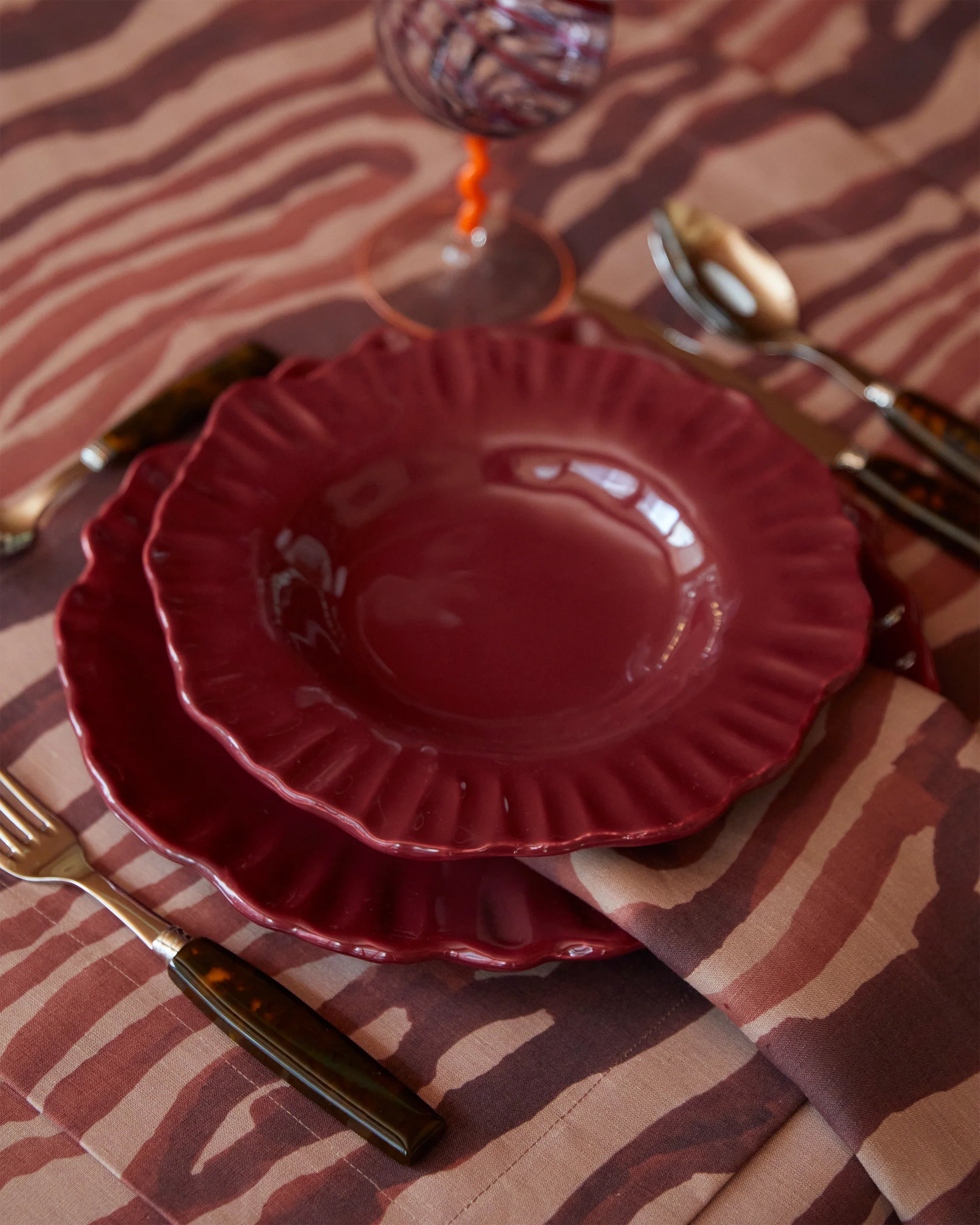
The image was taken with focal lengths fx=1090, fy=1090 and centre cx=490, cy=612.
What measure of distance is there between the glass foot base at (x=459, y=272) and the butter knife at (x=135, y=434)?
114 mm

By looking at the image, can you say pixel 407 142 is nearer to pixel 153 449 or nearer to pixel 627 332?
pixel 627 332

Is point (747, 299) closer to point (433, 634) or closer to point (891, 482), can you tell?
point (891, 482)

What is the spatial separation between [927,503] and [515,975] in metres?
0.35

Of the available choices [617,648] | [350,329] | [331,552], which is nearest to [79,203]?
[350,329]

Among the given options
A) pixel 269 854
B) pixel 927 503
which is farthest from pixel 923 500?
pixel 269 854

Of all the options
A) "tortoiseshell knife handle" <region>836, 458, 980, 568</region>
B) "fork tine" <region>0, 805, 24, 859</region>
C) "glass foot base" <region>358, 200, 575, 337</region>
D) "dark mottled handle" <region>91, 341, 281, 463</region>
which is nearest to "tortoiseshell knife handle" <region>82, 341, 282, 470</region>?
"dark mottled handle" <region>91, 341, 281, 463</region>

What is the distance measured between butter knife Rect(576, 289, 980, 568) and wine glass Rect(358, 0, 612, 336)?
133 mm

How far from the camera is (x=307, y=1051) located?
0.41 m

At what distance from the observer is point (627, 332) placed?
66 cm

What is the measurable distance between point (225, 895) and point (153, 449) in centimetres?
23

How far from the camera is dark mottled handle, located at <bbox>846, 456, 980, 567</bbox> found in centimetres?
59

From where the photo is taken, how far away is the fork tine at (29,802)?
47 cm

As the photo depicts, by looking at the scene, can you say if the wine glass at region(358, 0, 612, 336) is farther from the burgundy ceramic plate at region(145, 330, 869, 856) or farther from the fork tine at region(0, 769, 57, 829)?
the fork tine at region(0, 769, 57, 829)

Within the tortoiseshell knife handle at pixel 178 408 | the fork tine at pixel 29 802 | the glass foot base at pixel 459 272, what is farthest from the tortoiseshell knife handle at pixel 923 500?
the fork tine at pixel 29 802
